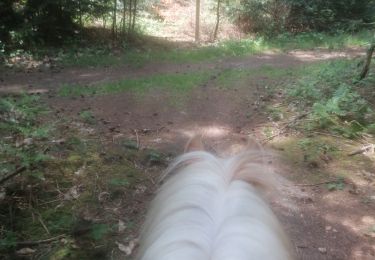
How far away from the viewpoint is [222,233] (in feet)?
4.04

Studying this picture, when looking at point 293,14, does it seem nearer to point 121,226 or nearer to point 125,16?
point 125,16

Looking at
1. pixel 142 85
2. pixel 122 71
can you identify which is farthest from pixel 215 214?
pixel 122 71

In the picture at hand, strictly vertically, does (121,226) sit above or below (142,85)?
below

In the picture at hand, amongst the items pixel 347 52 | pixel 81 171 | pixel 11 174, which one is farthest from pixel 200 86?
pixel 347 52

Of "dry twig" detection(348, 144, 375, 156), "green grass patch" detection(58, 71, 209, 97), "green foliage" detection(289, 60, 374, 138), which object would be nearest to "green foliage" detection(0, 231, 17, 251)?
"dry twig" detection(348, 144, 375, 156)

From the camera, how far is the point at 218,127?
639 centimetres

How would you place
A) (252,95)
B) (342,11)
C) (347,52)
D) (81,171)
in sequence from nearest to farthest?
(81,171)
(252,95)
(347,52)
(342,11)

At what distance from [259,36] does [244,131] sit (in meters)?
11.6

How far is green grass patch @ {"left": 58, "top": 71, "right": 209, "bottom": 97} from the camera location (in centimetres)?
802

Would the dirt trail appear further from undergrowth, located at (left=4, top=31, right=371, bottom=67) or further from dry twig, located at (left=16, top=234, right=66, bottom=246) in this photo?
dry twig, located at (left=16, top=234, right=66, bottom=246)

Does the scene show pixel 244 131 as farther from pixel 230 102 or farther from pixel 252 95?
pixel 252 95

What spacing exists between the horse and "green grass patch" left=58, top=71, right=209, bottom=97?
21.2 ft

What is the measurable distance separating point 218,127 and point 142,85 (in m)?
2.73

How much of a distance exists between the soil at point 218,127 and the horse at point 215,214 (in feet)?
1.92
